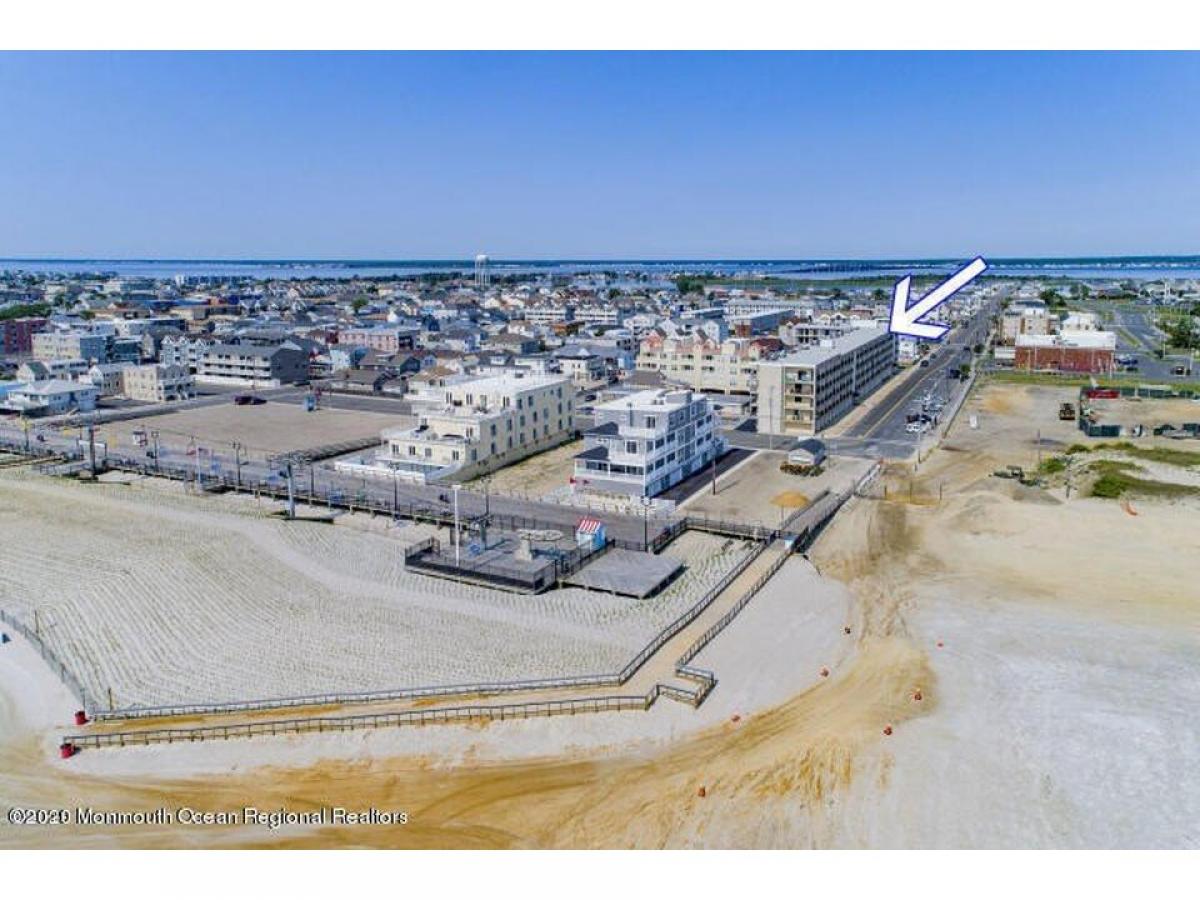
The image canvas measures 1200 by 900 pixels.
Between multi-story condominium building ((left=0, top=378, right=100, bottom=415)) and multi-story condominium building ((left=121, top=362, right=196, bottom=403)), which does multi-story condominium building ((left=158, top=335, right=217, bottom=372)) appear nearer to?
multi-story condominium building ((left=121, top=362, right=196, bottom=403))

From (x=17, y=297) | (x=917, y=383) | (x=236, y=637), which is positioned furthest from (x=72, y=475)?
(x=17, y=297)

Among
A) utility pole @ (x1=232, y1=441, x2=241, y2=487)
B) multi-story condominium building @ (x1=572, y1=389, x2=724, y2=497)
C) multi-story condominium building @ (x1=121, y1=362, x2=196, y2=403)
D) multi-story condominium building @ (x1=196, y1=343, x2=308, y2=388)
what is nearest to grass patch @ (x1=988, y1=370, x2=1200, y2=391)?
multi-story condominium building @ (x1=572, y1=389, x2=724, y2=497)

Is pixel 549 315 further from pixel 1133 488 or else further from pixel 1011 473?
pixel 1133 488

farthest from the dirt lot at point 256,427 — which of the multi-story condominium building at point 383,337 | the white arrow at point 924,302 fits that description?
the white arrow at point 924,302

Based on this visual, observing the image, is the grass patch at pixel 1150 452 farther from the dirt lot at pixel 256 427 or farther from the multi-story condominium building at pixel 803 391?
the dirt lot at pixel 256 427

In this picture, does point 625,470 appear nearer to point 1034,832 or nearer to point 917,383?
point 1034,832
